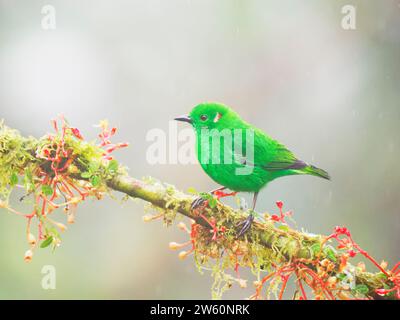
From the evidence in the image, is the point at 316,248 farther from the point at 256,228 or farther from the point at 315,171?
the point at 315,171

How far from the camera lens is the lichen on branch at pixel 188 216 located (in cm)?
264

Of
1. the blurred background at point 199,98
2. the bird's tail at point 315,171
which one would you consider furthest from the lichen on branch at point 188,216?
the blurred background at point 199,98

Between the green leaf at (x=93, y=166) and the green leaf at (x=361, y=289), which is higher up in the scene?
the green leaf at (x=93, y=166)

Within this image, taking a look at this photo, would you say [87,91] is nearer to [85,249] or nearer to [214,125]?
[85,249]

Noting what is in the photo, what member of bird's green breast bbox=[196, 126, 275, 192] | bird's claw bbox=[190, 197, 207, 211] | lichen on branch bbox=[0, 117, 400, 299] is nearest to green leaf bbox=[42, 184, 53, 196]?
lichen on branch bbox=[0, 117, 400, 299]

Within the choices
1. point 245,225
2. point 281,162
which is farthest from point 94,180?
point 281,162

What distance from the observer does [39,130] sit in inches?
296

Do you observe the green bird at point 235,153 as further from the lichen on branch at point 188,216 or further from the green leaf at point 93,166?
the green leaf at point 93,166

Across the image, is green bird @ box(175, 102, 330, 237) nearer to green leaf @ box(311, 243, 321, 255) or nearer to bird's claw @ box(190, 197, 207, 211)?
bird's claw @ box(190, 197, 207, 211)

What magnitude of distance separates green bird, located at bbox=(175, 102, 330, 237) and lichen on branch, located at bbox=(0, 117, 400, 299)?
58cm

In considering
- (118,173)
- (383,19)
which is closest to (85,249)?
(118,173)

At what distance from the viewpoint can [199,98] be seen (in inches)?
329

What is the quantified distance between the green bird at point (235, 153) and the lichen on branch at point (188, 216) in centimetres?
58

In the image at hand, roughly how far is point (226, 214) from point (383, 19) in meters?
6.25
